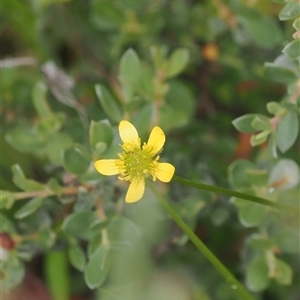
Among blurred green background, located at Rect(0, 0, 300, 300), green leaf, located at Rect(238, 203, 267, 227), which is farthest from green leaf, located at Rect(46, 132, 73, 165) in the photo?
green leaf, located at Rect(238, 203, 267, 227)

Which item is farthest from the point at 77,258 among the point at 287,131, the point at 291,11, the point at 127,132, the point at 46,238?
the point at 291,11

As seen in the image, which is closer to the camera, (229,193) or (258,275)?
(229,193)

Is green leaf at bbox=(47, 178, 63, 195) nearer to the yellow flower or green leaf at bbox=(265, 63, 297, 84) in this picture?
the yellow flower

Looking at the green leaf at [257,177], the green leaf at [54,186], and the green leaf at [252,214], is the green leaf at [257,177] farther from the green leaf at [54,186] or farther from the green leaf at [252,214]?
the green leaf at [54,186]

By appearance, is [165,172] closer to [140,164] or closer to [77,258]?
[140,164]

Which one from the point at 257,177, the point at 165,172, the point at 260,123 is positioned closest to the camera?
the point at 165,172

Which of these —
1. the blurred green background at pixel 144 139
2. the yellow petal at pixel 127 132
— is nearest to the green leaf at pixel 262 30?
the blurred green background at pixel 144 139
